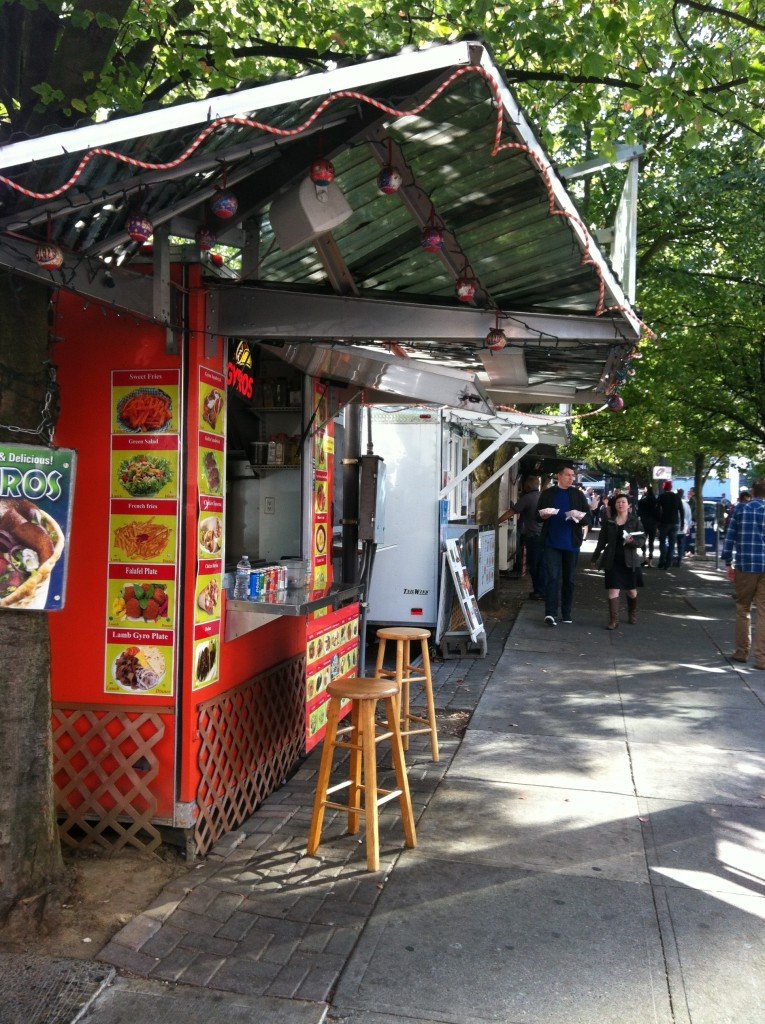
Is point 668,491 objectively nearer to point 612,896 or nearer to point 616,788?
point 616,788

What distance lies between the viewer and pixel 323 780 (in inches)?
183

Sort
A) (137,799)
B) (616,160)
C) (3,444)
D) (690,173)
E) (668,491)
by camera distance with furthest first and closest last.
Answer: (668,491), (690,173), (616,160), (137,799), (3,444)

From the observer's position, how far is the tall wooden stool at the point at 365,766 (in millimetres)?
4504

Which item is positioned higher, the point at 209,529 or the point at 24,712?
the point at 209,529

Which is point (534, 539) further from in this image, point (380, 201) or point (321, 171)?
point (321, 171)

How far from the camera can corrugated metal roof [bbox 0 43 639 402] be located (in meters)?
2.97

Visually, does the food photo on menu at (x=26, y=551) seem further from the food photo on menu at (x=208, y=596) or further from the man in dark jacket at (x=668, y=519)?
the man in dark jacket at (x=668, y=519)

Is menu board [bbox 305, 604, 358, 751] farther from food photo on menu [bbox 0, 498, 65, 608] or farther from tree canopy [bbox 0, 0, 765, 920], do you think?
food photo on menu [bbox 0, 498, 65, 608]

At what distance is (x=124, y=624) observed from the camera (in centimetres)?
474

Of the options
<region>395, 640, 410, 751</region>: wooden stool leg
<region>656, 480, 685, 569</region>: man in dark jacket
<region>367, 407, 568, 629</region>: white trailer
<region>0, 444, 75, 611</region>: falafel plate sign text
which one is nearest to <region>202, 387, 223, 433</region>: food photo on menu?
<region>0, 444, 75, 611</region>: falafel plate sign text

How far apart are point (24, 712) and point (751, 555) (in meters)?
7.74

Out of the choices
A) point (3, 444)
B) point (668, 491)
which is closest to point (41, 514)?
point (3, 444)

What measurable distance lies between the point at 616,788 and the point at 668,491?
16679 mm

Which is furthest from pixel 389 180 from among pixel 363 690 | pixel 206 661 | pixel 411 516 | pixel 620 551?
pixel 620 551
